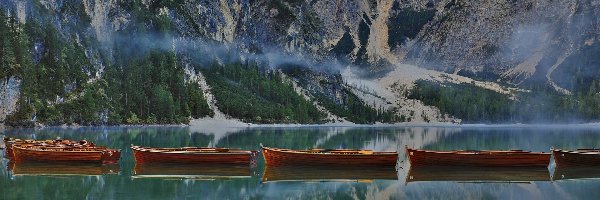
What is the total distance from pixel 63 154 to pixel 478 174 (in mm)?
46121

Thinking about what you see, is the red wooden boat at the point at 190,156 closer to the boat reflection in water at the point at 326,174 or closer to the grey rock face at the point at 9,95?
the boat reflection in water at the point at 326,174

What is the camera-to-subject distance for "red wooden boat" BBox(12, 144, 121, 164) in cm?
7812

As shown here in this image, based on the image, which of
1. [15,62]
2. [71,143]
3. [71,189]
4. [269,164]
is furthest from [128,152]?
[15,62]

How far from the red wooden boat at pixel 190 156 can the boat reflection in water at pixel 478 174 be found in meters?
19.0

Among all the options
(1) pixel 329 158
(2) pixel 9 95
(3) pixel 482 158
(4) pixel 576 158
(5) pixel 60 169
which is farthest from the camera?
(2) pixel 9 95

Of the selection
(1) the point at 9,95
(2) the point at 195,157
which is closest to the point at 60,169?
(2) the point at 195,157

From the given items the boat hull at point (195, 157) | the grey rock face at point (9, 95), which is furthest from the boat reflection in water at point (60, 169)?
the grey rock face at point (9, 95)

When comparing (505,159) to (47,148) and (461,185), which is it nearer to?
(461,185)

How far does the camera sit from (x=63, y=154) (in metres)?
78.2

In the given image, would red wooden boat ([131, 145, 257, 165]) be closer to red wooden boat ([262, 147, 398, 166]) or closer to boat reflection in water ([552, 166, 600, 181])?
red wooden boat ([262, 147, 398, 166])

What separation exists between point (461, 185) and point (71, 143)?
1908 inches

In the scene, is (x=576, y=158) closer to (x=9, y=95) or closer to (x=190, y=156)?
(x=190, y=156)

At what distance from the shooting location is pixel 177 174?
230ft

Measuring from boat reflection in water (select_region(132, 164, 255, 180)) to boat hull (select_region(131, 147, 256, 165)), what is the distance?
0.70m
